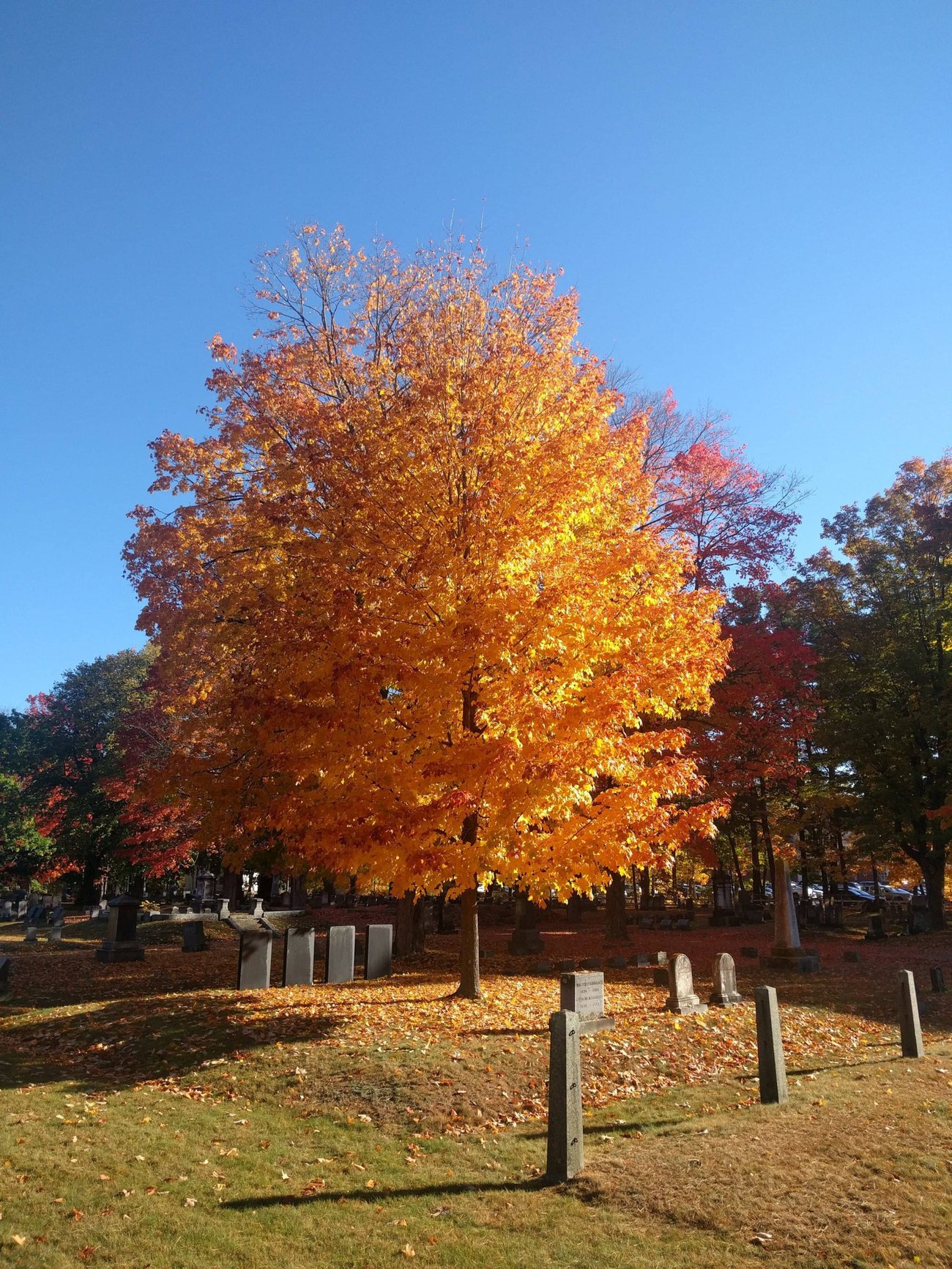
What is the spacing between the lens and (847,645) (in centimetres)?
2655

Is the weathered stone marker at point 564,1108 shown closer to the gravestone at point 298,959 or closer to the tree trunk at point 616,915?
the gravestone at point 298,959

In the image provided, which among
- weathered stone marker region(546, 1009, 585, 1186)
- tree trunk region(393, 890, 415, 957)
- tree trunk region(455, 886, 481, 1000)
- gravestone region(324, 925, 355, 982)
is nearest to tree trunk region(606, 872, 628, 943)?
tree trunk region(393, 890, 415, 957)

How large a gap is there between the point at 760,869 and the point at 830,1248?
42777 millimetres

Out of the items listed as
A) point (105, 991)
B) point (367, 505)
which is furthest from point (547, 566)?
point (105, 991)

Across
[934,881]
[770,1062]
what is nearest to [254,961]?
[770,1062]

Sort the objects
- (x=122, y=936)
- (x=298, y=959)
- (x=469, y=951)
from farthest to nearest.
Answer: (x=122, y=936)
(x=298, y=959)
(x=469, y=951)

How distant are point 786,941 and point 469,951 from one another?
8.45 meters

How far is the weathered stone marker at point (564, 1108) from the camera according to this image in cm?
575

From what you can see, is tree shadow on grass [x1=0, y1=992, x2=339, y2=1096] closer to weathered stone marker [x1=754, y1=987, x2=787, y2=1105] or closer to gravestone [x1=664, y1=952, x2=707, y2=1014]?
gravestone [x1=664, y1=952, x2=707, y2=1014]

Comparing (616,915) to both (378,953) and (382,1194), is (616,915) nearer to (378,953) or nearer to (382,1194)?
(378,953)

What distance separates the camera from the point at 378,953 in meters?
14.4

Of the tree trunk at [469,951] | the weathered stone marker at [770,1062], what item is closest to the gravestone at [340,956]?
the tree trunk at [469,951]

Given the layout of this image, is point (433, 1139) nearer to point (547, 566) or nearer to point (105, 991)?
point (547, 566)

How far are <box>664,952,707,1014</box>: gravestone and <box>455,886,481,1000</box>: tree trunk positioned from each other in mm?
2890
